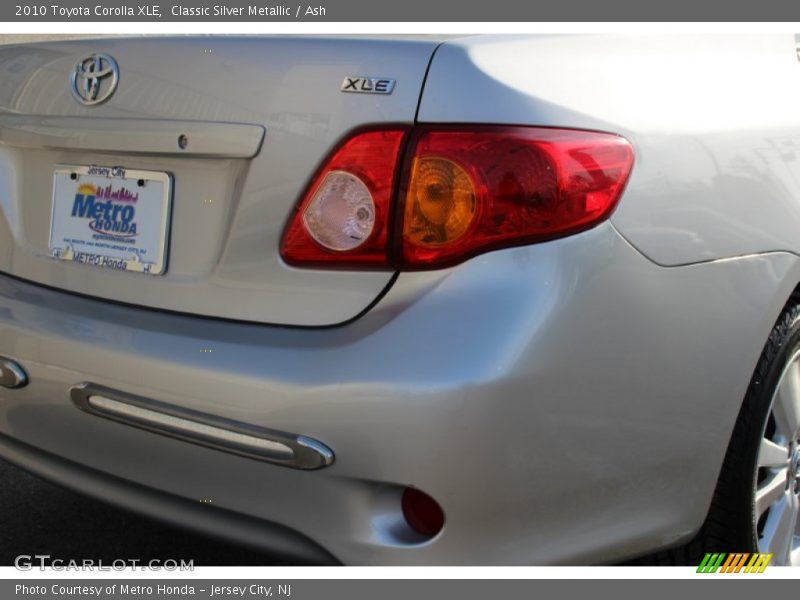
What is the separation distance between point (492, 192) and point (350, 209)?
271 millimetres

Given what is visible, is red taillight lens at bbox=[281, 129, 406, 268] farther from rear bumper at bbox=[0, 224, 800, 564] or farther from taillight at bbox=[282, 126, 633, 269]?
rear bumper at bbox=[0, 224, 800, 564]

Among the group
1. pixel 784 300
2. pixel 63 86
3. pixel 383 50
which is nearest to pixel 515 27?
pixel 383 50

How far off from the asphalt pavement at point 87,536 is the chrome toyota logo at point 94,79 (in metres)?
1.01

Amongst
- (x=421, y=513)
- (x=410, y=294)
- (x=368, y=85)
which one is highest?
(x=368, y=85)

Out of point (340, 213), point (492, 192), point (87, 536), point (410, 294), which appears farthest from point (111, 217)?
point (87, 536)

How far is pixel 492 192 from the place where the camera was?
1.80 m

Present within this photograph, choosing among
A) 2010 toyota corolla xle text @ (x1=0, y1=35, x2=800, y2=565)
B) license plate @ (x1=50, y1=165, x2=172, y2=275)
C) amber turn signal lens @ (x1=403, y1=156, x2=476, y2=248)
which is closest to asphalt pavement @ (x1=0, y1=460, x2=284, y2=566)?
2010 toyota corolla xle text @ (x1=0, y1=35, x2=800, y2=565)

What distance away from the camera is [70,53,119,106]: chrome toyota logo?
2131 mm

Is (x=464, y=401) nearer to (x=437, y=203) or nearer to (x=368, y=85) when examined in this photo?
(x=437, y=203)

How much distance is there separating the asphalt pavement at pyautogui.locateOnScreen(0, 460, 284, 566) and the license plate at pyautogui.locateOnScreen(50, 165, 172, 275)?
2.25 ft

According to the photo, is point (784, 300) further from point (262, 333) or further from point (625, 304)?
point (262, 333)

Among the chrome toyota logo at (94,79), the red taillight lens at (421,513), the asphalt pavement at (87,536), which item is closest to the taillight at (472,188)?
the red taillight lens at (421,513)

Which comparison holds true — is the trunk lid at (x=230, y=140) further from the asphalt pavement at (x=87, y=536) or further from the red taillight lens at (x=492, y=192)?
the asphalt pavement at (x=87, y=536)

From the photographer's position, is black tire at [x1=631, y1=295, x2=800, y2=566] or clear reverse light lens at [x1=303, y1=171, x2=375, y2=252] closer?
clear reverse light lens at [x1=303, y1=171, x2=375, y2=252]
